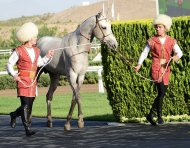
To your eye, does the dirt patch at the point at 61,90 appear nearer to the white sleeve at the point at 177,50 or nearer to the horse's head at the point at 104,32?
the horse's head at the point at 104,32

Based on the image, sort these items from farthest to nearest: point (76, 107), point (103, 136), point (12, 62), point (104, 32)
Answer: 1. point (76, 107)
2. point (104, 32)
3. point (12, 62)
4. point (103, 136)

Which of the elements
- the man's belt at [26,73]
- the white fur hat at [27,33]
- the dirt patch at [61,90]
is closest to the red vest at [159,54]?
the white fur hat at [27,33]

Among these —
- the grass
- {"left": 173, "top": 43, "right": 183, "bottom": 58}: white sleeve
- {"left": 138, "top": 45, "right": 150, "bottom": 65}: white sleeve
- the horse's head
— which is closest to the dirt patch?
the grass

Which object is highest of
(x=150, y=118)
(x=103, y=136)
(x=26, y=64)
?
(x=26, y=64)

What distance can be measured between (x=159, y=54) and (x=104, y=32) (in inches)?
49.7

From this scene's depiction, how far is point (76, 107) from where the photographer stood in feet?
69.2

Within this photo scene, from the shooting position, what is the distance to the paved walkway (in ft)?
37.6

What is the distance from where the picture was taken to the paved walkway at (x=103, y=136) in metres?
11.5

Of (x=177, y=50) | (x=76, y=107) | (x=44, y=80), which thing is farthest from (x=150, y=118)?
(x=44, y=80)

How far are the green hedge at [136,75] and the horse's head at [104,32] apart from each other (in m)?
0.43

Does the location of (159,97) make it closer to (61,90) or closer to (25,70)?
(25,70)

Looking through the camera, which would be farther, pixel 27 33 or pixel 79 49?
pixel 79 49

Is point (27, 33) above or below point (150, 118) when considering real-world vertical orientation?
above

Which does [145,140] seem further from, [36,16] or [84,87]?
[36,16]
